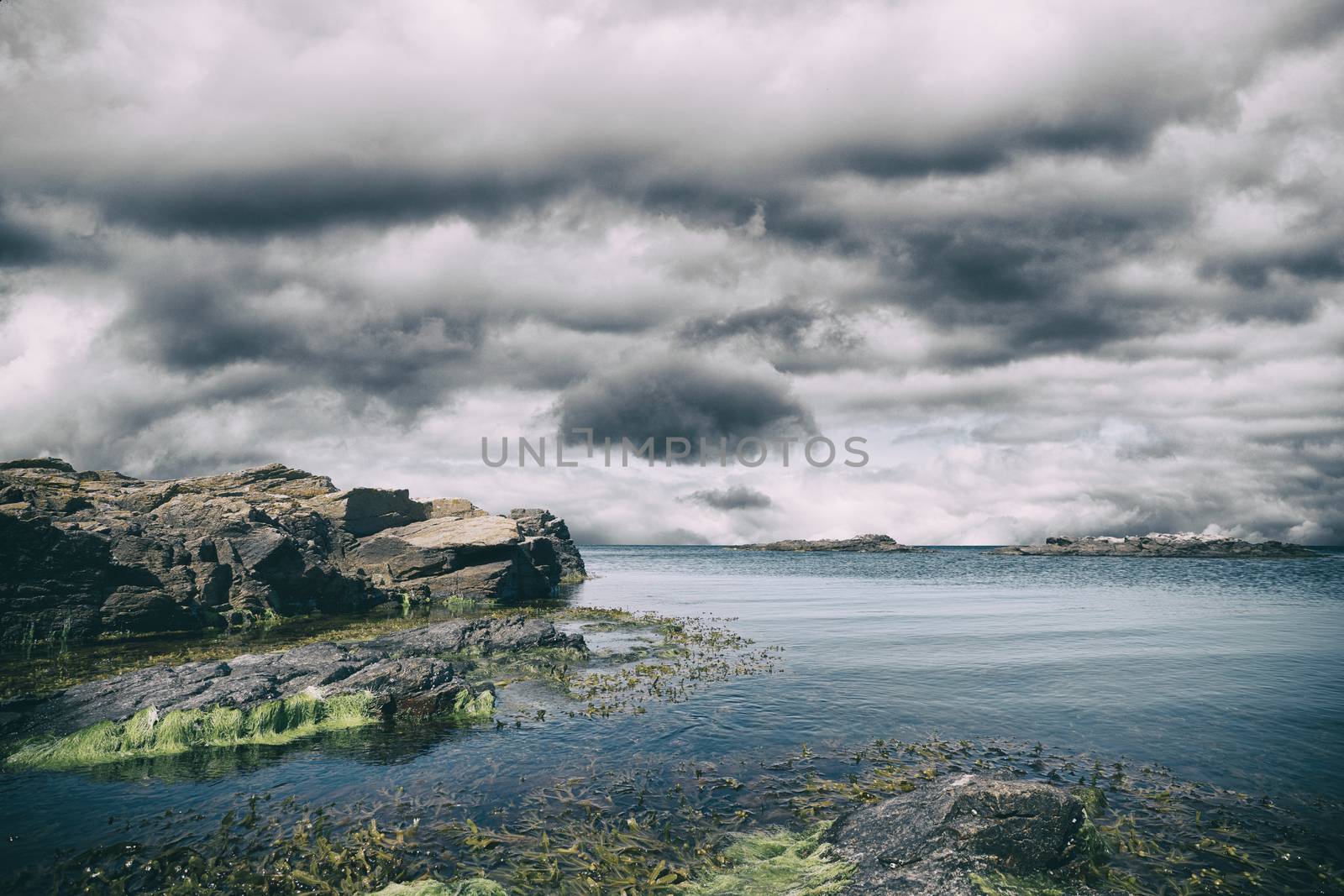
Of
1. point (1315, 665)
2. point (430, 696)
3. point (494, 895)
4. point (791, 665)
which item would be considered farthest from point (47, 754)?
point (1315, 665)

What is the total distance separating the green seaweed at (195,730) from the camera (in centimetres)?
1434

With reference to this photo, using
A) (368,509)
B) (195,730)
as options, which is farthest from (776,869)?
(368,509)

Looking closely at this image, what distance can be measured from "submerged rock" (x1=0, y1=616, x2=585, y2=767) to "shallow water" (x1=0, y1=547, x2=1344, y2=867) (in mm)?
1085

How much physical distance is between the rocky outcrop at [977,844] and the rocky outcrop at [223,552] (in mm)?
36273

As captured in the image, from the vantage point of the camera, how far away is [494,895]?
902cm

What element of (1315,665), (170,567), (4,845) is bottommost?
(1315,665)

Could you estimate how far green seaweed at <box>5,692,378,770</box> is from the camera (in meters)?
14.3

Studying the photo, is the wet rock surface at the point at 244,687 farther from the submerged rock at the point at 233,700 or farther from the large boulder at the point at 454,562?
the large boulder at the point at 454,562

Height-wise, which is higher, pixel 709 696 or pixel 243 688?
pixel 243 688

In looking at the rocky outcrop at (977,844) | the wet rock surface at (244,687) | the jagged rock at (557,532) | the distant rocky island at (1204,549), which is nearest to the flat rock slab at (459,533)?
the jagged rock at (557,532)

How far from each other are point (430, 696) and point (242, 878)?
9.05m

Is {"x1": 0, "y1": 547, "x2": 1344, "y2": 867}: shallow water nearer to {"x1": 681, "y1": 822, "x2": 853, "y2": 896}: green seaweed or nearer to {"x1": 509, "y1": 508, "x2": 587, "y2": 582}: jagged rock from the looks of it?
{"x1": 681, "y1": 822, "x2": 853, "y2": 896}: green seaweed

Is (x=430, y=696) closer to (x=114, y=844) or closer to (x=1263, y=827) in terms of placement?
(x=114, y=844)

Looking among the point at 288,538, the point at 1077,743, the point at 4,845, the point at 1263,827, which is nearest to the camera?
the point at 4,845
